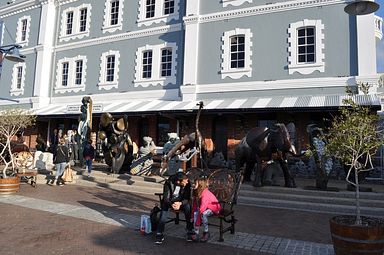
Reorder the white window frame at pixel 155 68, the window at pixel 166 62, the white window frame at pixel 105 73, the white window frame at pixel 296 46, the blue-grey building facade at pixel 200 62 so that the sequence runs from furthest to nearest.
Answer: the white window frame at pixel 105 73
the window at pixel 166 62
the white window frame at pixel 155 68
the white window frame at pixel 296 46
the blue-grey building facade at pixel 200 62

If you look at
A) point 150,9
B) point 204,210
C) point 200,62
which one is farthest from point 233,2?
point 204,210

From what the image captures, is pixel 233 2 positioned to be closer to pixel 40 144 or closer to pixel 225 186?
pixel 225 186

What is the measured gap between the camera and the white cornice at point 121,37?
17953 mm

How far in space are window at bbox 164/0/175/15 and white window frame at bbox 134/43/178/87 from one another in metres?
1.90

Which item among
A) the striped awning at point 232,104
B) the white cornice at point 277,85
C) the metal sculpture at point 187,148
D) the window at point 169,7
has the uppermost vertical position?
the window at point 169,7

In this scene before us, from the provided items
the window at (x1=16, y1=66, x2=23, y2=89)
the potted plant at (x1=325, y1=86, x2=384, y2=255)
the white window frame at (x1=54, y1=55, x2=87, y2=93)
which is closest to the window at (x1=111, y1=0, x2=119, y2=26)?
the white window frame at (x1=54, y1=55, x2=87, y2=93)

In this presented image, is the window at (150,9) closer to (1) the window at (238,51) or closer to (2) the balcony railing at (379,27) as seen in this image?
(1) the window at (238,51)

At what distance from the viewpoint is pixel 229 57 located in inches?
625

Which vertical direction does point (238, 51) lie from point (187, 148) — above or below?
above

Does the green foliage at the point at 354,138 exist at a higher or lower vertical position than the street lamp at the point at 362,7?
lower

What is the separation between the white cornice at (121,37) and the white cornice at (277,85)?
3937mm

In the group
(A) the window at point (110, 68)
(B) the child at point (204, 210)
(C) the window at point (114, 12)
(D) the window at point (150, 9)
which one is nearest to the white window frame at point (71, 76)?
(A) the window at point (110, 68)

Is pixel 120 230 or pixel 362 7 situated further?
pixel 362 7

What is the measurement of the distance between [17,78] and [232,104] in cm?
1743
